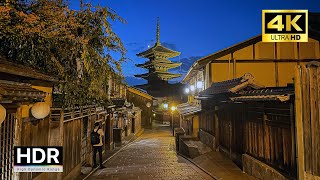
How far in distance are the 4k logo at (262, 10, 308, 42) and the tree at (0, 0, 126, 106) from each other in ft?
19.0

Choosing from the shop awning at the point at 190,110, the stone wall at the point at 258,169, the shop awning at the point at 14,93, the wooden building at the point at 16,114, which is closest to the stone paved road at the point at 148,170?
the stone wall at the point at 258,169

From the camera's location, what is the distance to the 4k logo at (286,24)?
361 inches

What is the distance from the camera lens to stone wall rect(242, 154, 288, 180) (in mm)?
9781

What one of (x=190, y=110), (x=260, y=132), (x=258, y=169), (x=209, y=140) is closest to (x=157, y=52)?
(x=190, y=110)

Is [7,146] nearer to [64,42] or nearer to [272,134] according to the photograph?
[64,42]

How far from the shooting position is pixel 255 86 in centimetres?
1343

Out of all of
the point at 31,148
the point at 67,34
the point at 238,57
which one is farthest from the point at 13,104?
the point at 238,57

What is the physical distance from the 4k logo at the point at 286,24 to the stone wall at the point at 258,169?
4.80 metres

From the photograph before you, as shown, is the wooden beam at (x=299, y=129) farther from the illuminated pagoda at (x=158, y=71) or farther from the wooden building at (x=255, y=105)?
the illuminated pagoda at (x=158, y=71)

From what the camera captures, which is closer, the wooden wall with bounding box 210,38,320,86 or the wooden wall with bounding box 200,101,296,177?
the wooden wall with bounding box 200,101,296,177

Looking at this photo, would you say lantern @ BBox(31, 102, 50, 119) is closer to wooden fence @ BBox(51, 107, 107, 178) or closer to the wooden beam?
wooden fence @ BBox(51, 107, 107, 178)

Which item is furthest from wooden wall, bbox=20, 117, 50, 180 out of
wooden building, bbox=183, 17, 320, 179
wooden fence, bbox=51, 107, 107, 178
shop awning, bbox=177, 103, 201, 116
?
shop awning, bbox=177, 103, 201, 116

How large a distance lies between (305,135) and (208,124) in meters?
13.5

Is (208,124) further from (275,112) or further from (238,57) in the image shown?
(275,112)
